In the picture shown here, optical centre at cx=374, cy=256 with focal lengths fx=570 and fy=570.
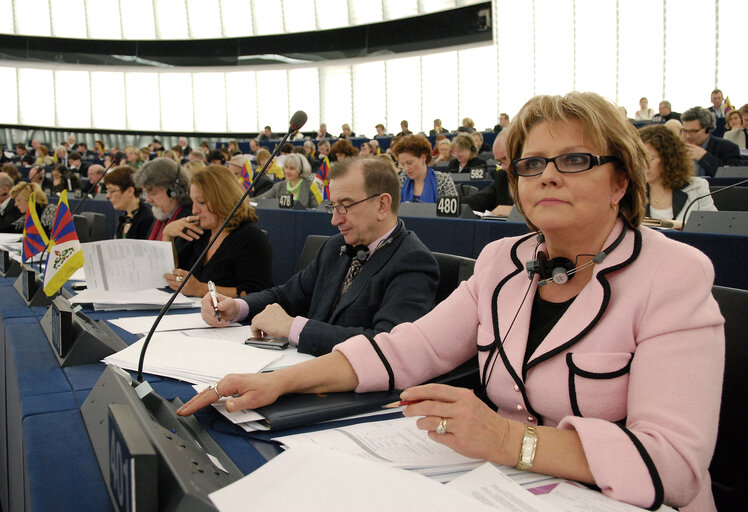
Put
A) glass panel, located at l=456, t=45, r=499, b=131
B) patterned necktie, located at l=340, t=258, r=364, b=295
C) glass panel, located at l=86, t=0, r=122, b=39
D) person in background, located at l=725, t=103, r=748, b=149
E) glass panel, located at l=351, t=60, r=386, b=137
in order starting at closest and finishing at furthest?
patterned necktie, located at l=340, t=258, r=364, b=295 < person in background, located at l=725, t=103, r=748, b=149 < glass panel, located at l=456, t=45, r=499, b=131 < glass panel, located at l=351, t=60, r=386, b=137 < glass panel, located at l=86, t=0, r=122, b=39

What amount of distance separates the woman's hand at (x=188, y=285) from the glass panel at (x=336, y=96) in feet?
53.2

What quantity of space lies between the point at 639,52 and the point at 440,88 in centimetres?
529

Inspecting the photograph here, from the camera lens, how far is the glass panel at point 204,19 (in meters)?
18.4

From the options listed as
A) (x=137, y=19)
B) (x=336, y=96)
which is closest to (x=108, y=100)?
(x=137, y=19)

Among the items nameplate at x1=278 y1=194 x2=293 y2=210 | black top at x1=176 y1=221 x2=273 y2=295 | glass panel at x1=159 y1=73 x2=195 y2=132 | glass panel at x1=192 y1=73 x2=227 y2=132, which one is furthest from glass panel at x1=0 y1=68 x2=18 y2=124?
black top at x1=176 y1=221 x2=273 y2=295

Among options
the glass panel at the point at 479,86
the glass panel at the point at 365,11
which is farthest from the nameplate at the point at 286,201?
the glass panel at the point at 365,11

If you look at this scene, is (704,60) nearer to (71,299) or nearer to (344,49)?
(344,49)

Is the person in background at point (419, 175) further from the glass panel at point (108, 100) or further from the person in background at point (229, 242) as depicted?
the glass panel at point (108, 100)

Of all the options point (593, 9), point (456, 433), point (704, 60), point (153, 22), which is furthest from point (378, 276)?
point (153, 22)

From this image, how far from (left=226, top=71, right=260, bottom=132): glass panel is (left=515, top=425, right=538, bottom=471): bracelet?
63.7 feet

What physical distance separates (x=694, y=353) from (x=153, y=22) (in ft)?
68.9

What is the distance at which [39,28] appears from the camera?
18.3 meters

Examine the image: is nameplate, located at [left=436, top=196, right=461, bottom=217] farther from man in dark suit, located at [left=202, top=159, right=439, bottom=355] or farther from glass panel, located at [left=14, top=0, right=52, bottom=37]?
glass panel, located at [left=14, top=0, right=52, bottom=37]

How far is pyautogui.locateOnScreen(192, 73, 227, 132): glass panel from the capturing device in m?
19.4
